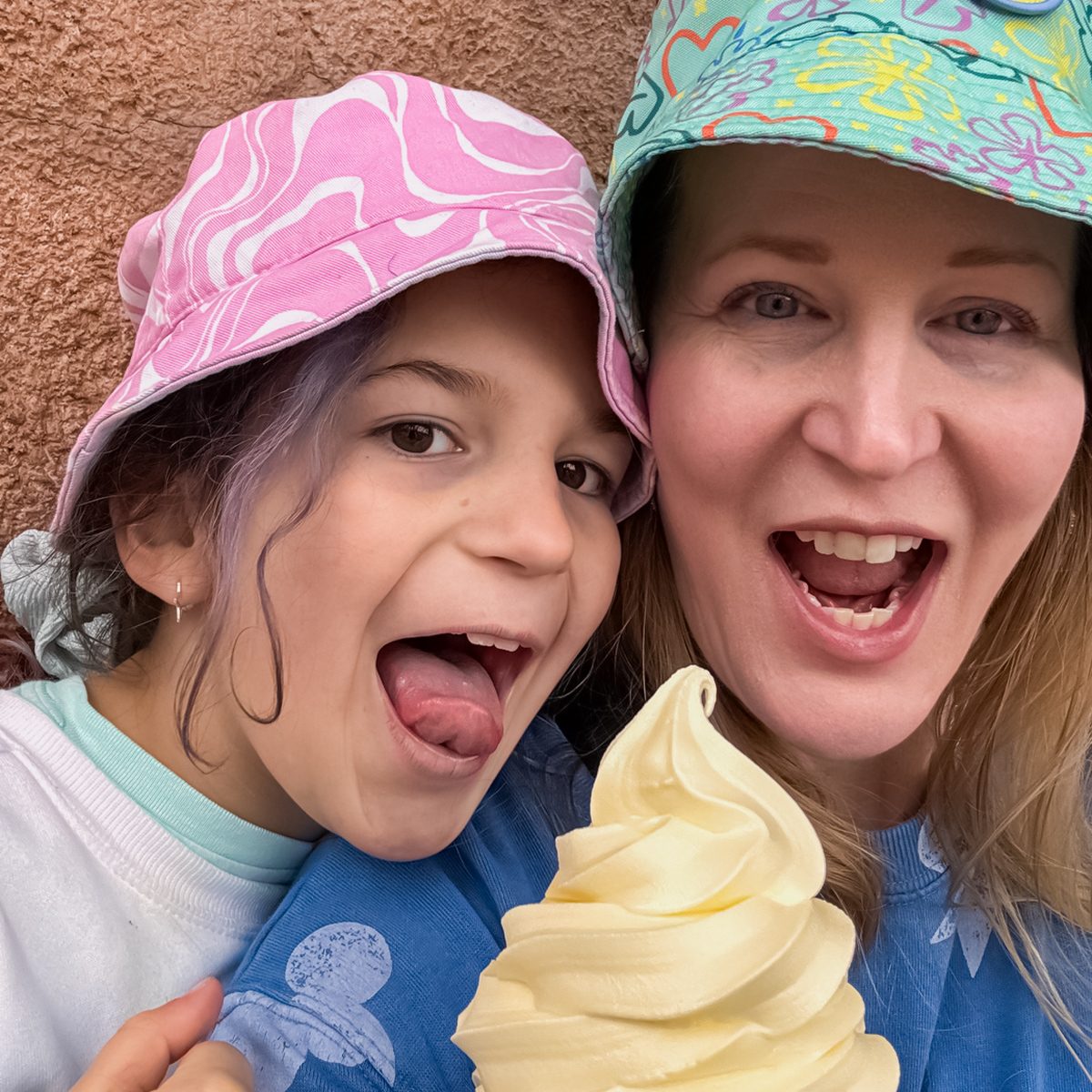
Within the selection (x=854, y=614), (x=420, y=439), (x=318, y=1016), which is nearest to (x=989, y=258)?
(x=854, y=614)

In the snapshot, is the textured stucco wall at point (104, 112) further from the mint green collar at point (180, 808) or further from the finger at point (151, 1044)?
the finger at point (151, 1044)

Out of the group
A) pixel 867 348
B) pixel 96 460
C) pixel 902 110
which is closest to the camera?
pixel 902 110

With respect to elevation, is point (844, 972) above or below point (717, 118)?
below

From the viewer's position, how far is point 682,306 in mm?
1468

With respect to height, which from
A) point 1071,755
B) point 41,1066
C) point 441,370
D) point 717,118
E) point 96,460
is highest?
point 717,118

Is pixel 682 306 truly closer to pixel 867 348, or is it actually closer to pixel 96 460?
pixel 867 348

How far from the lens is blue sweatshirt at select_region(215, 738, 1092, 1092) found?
1.27m

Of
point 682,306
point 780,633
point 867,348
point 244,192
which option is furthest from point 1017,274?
point 244,192

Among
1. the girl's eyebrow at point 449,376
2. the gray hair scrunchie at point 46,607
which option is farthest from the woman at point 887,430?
the gray hair scrunchie at point 46,607

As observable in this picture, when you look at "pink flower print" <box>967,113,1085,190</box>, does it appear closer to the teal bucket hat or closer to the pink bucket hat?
the teal bucket hat

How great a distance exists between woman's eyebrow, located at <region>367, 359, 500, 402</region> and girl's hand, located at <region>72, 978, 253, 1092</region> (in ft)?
2.43

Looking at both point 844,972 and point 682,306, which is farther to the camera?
point 682,306

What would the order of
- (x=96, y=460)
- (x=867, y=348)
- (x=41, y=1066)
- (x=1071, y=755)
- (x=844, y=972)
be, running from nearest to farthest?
1. (x=844, y=972)
2. (x=867, y=348)
3. (x=41, y=1066)
4. (x=96, y=460)
5. (x=1071, y=755)

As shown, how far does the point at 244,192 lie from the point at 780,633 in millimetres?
862
